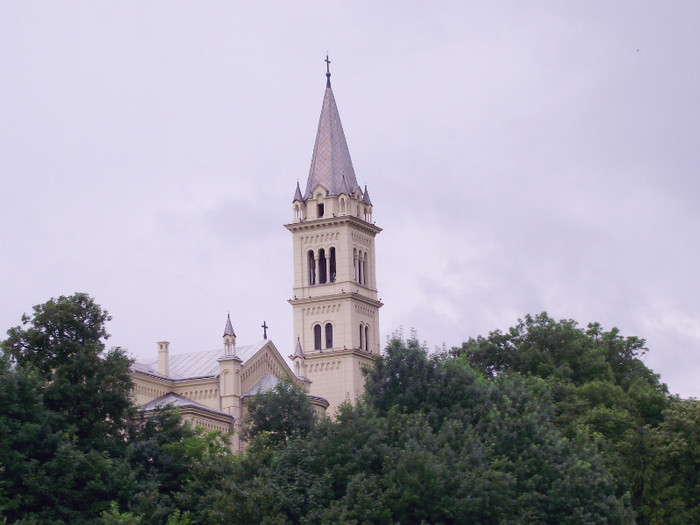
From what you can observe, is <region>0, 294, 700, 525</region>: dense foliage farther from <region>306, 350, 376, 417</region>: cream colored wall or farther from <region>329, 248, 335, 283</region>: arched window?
<region>329, 248, 335, 283</region>: arched window

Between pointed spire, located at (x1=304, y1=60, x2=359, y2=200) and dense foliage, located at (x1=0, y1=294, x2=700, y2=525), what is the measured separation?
42.6 metres

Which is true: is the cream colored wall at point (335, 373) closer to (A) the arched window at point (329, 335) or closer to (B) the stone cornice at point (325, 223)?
(A) the arched window at point (329, 335)

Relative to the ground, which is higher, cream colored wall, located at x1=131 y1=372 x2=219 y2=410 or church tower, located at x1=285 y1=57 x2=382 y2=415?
church tower, located at x1=285 y1=57 x2=382 y2=415

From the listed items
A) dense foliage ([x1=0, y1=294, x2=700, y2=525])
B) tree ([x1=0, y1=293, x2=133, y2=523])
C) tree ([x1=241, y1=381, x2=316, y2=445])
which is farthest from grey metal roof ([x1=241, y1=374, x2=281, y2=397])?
tree ([x1=0, y1=293, x2=133, y2=523])

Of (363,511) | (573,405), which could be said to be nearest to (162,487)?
(363,511)

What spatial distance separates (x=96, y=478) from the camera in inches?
2019

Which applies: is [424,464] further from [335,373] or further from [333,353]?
[333,353]

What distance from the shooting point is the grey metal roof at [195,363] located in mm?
85250

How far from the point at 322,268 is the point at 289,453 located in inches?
2050

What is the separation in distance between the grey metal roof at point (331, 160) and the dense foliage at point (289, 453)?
140 ft

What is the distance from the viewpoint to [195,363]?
286 feet

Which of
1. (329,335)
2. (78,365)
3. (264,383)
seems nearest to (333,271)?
(329,335)

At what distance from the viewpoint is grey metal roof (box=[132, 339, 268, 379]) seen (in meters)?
85.2

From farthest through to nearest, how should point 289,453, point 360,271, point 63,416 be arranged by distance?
point 360,271, point 63,416, point 289,453
